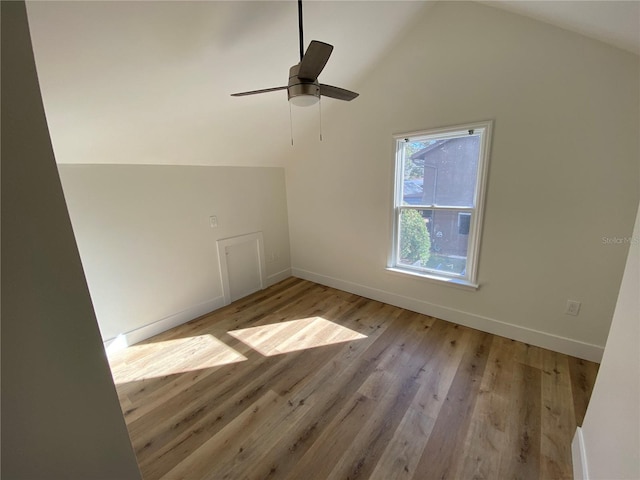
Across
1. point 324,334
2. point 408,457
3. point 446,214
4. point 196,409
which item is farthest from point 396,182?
point 196,409

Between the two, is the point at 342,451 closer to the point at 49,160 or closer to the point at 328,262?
the point at 49,160

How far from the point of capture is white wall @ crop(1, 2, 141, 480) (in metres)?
0.52

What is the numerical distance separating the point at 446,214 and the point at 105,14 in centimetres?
282

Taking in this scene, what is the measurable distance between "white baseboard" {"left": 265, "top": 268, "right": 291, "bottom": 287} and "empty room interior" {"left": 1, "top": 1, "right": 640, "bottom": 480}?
0.47 metres

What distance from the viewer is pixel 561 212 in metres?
2.03

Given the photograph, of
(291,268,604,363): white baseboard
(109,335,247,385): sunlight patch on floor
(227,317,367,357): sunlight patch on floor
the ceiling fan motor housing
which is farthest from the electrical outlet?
(109,335,247,385): sunlight patch on floor

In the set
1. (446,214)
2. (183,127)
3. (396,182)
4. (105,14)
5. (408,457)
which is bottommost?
(408,457)

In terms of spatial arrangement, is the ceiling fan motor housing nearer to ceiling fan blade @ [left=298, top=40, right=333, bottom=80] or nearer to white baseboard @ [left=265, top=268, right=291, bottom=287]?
ceiling fan blade @ [left=298, top=40, right=333, bottom=80]

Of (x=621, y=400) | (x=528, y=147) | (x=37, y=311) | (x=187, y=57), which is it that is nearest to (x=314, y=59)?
(x=187, y=57)

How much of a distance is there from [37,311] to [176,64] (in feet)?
5.62

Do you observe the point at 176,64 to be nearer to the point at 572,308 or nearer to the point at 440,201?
the point at 440,201

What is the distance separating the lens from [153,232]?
255 cm

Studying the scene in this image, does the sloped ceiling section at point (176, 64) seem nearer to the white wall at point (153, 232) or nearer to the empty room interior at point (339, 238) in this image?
the empty room interior at point (339, 238)

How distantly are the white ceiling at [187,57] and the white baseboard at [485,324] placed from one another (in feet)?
6.97
